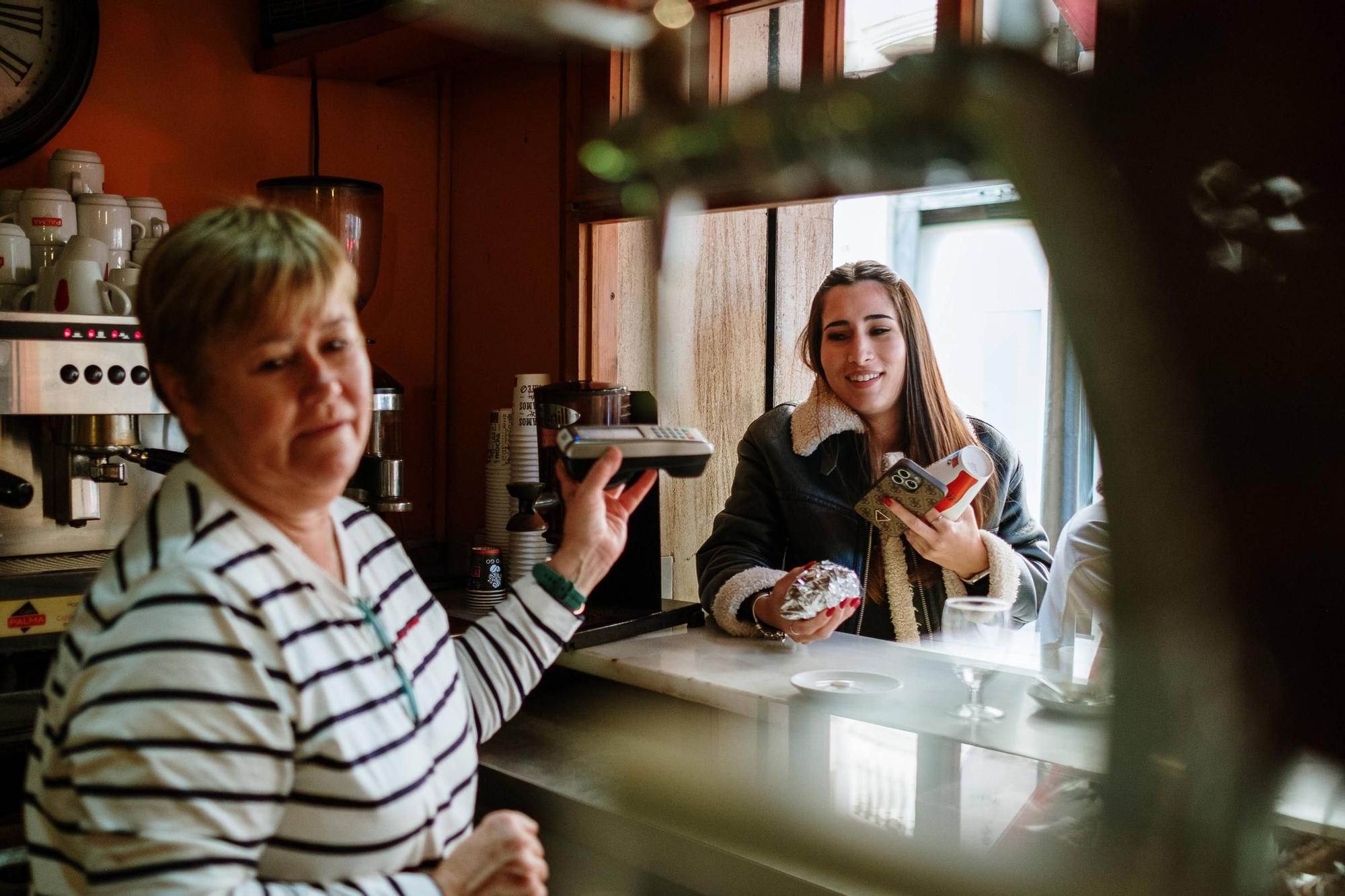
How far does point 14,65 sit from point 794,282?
1.89 metres

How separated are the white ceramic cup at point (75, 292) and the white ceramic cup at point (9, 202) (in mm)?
262

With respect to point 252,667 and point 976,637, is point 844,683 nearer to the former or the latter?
point 976,637

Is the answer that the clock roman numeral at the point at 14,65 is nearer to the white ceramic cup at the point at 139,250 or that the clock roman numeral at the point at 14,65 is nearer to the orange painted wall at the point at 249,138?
the orange painted wall at the point at 249,138

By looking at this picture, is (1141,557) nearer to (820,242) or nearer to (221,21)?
(820,242)

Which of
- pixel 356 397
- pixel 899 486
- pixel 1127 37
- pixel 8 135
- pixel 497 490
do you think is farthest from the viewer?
pixel 497 490

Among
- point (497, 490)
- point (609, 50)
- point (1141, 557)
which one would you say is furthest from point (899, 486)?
point (1141, 557)

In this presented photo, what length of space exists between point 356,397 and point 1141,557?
674mm

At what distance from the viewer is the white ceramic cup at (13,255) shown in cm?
206

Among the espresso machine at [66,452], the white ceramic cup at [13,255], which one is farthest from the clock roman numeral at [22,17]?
the espresso machine at [66,452]

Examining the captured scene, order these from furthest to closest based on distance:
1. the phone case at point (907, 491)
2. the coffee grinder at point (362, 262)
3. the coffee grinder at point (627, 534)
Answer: the coffee grinder at point (362, 262) → the coffee grinder at point (627, 534) → the phone case at point (907, 491)

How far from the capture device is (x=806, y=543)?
7.48 ft

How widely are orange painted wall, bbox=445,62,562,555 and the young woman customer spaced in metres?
0.69

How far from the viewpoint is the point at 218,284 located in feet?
2.51

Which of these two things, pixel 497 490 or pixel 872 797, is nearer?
pixel 872 797
